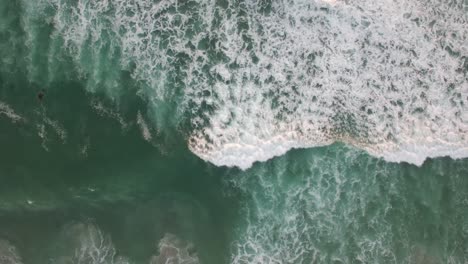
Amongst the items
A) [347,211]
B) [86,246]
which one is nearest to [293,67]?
[347,211]

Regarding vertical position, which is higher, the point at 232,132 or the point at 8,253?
the point at 232,132

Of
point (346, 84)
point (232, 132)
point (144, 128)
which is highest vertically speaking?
point (346, 84)

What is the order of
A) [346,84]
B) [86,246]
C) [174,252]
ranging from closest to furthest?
1. [86,246]
2. [174,252]
3. [346,84]

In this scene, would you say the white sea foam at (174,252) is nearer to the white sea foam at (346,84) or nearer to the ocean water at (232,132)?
the ocean water at (232,132)

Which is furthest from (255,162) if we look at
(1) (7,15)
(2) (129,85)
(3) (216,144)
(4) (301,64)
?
(1) (7,15)

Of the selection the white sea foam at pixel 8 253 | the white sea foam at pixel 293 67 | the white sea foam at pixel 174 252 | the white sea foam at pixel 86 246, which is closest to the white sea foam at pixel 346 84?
the white sea foam at pixel 293 67

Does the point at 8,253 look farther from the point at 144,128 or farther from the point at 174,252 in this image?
the point at 144,128

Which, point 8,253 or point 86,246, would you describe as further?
point 86,246
